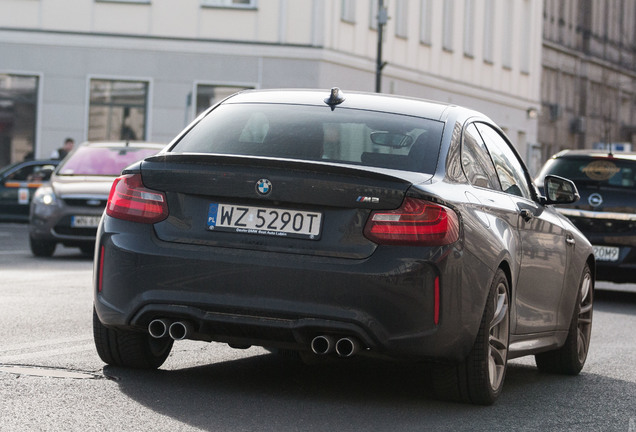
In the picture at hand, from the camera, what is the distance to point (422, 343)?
6.30 m

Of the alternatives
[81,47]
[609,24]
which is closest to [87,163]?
[81,47]

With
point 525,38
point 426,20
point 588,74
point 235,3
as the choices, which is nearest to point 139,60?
point 235,3

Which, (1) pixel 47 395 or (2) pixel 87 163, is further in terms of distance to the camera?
A: (2) pixel 87 163

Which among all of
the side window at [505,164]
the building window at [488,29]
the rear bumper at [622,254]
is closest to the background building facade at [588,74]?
the building window at [488,29]

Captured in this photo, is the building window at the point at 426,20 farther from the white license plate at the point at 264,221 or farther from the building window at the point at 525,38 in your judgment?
the white license plate at the point at 264,221

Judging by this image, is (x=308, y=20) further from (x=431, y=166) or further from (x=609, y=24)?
(x=609, y=24)

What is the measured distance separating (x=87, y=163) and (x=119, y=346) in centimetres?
1203

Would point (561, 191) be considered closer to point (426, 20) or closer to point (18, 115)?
point (18, 115)

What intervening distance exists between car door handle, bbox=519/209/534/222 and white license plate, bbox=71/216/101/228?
34.3ft

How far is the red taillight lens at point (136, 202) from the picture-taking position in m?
6.57

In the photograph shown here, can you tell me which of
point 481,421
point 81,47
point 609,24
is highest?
point 609,24

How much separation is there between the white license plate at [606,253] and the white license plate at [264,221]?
9.27 metres

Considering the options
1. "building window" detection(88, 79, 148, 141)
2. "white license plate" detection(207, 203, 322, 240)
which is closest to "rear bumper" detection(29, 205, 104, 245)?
"white license plate" detection(207, 203, 322, 240)

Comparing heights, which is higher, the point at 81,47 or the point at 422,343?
the point at 81,47
